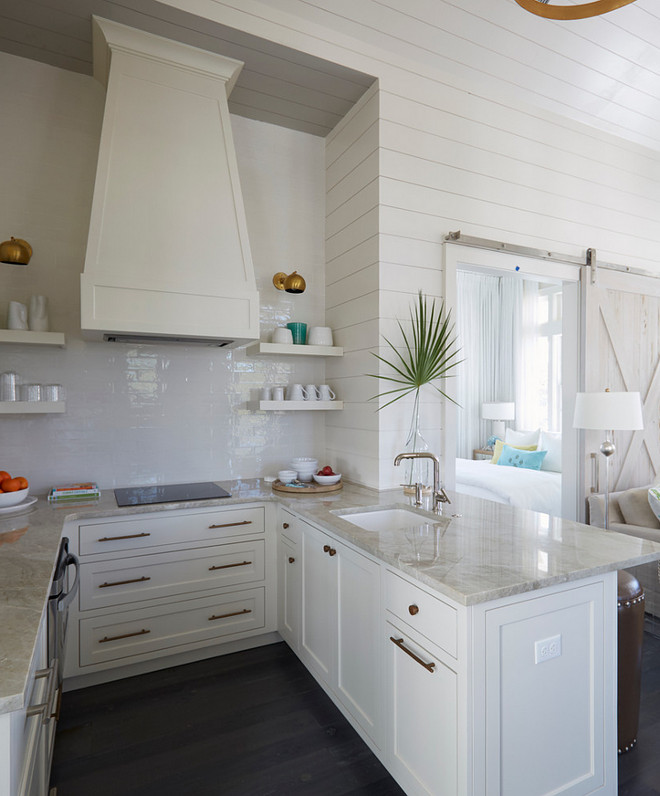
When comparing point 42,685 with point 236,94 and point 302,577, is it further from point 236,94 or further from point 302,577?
point 236,94

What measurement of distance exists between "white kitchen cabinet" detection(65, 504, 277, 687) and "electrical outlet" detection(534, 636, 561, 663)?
159 cm

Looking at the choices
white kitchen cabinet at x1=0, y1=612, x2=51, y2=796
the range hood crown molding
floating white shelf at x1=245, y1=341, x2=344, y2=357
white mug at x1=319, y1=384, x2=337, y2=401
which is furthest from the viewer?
white mug at x1=319, y1=384, x2=337, y2=401

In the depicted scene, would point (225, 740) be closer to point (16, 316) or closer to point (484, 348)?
point (16, 316)

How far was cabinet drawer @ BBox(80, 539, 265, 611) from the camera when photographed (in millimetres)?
2371

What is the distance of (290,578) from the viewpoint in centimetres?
259

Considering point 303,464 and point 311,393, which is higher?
point 311,393

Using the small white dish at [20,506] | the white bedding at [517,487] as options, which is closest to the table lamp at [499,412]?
the white bedding at [517,487]

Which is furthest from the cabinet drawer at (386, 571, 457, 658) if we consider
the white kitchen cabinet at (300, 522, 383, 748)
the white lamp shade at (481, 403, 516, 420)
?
the white lamp shade at (481, 403, 516, 420)

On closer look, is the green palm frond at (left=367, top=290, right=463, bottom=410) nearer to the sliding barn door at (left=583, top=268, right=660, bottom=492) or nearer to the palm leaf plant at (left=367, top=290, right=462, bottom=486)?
the palm leaf plant at (left=367, top=290, right=462, bottom=486)

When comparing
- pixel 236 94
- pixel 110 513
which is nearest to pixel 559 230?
pixel 236 94

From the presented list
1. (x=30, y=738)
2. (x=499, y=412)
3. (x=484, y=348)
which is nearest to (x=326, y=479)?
(x=30, y=738)

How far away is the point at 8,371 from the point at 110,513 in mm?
972

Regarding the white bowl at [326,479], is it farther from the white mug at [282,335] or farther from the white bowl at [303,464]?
the white mug at [282,335]

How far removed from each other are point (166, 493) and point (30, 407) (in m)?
0.81
